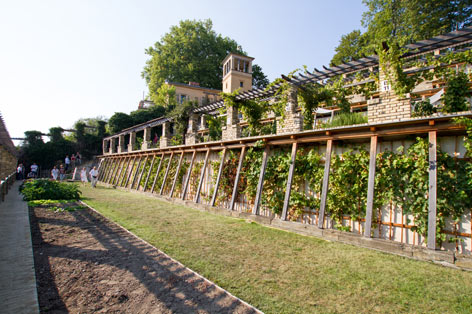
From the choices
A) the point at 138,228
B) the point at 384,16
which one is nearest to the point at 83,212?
the point at 138,228

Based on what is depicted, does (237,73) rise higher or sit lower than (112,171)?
higher

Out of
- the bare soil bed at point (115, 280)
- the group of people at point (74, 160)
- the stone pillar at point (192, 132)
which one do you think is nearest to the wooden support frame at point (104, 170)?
the group of people at point (74, 160)

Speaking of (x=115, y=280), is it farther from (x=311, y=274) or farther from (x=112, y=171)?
(x=112, y=171)

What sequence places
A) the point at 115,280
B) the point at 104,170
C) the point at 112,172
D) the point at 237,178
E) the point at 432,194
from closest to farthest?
the point at 115,280
the point at 432,194
the point at 237,178
the point at 112,172
the point at 104,170

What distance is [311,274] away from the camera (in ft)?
11.4

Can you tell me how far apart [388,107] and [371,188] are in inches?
74.3

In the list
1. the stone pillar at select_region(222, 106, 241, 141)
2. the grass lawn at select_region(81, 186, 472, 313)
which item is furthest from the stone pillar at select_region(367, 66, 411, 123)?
the stone pillar at select_region(222, 106, 241, 141)

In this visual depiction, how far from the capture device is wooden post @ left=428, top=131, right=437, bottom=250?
4.09 m

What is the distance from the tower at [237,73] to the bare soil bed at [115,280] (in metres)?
32.1

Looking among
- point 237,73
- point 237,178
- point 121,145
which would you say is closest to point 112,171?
point 121,145

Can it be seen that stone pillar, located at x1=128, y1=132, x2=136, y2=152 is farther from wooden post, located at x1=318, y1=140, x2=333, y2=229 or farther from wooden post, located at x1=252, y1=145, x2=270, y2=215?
wooden post, located at x1=318, y1=140, x2=333, y2=229

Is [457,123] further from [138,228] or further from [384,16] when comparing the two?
[384,16]

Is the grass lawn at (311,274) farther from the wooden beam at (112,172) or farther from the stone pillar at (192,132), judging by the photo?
the wooden beam at (112,172)

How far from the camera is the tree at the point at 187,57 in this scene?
42062 mm
